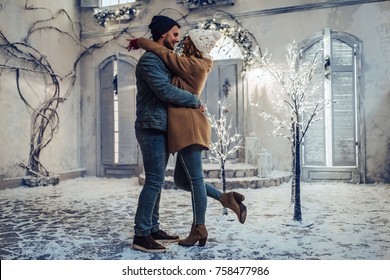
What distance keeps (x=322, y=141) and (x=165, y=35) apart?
3526 mm

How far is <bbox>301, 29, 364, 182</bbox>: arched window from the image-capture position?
4715 mm

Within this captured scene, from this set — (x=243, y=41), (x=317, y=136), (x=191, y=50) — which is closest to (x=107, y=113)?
(x=243, y=41)

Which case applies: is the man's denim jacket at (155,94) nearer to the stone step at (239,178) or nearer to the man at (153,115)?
the man at (153,115)

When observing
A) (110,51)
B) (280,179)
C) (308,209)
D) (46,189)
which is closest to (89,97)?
(110,51)

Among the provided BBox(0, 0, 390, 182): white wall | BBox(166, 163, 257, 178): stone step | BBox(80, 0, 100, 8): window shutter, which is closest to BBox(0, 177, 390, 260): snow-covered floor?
BBox(166, 163, 257, 178): stone step

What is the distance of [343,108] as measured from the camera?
4.77 metres

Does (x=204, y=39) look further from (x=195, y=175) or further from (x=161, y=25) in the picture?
(x=195, y=175)

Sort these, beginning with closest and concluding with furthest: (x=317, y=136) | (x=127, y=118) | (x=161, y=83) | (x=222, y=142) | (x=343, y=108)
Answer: (x=161, y=83) → (x=222, y=142) → (x=343, y=108) → (x=317, y=136) → (x=127, y=118)

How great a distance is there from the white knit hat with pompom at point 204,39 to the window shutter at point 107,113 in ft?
14.0

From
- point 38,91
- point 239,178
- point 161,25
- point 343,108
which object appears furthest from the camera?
point 38,91

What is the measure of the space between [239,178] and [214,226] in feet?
6.82

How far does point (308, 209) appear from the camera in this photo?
122 inches

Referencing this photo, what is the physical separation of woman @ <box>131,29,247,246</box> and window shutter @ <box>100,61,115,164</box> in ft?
13.6

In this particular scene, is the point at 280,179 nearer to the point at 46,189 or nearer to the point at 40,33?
the point at 46,189
